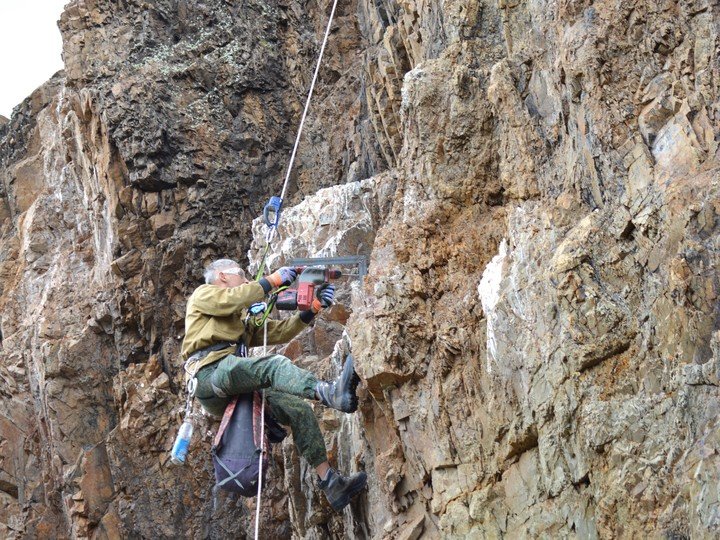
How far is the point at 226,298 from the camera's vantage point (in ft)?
26.9

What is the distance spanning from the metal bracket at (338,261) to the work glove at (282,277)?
3.28ft

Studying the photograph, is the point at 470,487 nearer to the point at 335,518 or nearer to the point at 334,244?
the point at 335,518

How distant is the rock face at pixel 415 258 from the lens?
5387 millimetres

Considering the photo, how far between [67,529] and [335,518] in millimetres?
5720

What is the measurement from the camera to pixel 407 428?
6.97m

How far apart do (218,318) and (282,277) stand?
2.36 ft

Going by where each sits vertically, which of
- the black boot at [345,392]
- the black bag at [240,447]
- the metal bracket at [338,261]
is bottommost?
the black bag at [240,447]

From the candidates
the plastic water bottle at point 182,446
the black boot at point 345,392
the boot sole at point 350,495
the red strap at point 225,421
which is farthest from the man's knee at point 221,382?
the boot sole at point 350,495

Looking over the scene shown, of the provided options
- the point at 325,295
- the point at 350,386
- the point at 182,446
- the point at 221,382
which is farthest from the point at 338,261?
the point at 182,446

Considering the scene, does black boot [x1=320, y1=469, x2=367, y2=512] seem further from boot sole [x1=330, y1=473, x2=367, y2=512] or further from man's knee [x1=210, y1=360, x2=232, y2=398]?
man's knee [x1=210, y1=360, x2=232, y2=398]

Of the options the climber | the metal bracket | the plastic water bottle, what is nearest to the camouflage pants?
the climber

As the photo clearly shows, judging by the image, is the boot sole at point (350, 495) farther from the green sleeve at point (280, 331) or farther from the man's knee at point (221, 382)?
the green sleeve at point (280, 331)

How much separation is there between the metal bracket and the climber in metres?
0.78

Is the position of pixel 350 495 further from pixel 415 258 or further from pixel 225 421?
pixel 415 258
